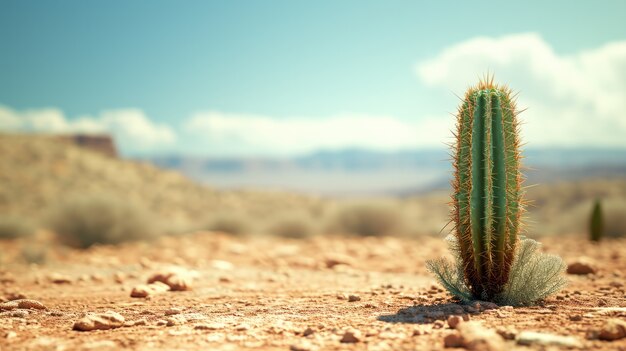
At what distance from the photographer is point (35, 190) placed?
102 feet

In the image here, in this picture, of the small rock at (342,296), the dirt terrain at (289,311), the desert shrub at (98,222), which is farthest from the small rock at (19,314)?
the desert shrub at (98,222)

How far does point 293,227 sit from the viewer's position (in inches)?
638

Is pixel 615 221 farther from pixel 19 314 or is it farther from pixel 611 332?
pixel 19 314

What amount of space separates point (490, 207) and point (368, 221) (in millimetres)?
12141

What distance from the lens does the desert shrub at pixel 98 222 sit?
1310 centimetres

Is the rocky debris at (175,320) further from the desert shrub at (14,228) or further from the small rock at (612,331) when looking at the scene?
the desert shrub at (14,228)

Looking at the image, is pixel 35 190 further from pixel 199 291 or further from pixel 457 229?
pixel 457 229

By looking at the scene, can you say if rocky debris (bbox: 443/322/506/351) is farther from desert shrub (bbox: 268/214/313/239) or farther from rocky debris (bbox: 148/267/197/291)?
desert shrub (bbox: 268/214/313/239)

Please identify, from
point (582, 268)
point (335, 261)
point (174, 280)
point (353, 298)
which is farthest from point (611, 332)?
point (335, 261)

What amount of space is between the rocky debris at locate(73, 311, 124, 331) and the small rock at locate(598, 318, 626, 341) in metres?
3.62

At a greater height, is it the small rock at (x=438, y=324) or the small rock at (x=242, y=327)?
the small rock at (x=438, y=324)

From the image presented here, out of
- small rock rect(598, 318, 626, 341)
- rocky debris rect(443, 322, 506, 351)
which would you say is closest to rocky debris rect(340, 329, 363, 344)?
rocky debris rect(443, 322, 506, 351)

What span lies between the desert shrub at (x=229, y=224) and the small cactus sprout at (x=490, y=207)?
39.5ft

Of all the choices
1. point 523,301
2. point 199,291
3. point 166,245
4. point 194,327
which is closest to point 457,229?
point 523,301
